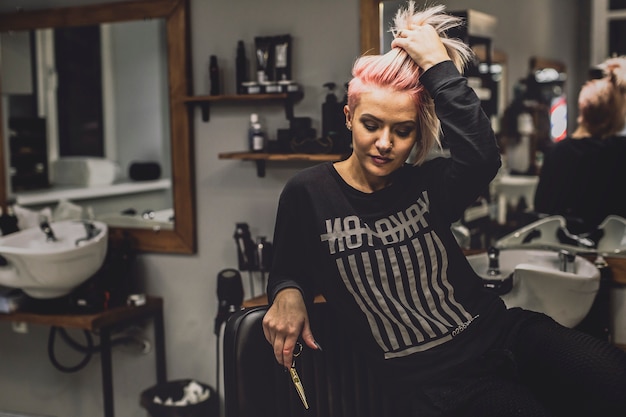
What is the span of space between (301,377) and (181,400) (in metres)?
1.56

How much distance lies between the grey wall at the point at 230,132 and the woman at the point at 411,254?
3.86 feet

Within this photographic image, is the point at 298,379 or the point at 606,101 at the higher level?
the point at 606,101

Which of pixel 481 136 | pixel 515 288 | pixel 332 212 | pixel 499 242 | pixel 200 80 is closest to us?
pixel 481 136

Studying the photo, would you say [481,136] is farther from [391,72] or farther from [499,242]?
[499,242]

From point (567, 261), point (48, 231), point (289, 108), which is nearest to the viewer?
point (567, 261)

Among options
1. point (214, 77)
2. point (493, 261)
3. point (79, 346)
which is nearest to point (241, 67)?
point (214, 77)

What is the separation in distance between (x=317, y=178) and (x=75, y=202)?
2.17m

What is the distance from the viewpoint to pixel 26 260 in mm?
2982

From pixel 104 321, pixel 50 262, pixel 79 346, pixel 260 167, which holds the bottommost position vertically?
pixel 79 346

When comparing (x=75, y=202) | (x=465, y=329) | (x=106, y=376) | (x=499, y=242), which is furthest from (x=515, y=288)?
(x=75, y=202)

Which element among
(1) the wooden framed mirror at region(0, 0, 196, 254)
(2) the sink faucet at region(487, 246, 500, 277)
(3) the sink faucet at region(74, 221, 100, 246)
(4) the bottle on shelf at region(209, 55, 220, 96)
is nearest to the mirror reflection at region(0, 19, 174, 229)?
(1) the wooden framed mirror at region(0, 0, 196, 254)

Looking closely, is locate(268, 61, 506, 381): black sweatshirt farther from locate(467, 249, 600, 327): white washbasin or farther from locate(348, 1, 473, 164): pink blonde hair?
locate(467, 249, 600, 327): white washbasin

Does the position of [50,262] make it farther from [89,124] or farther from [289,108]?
[289,108]

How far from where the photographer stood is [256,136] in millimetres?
2971
